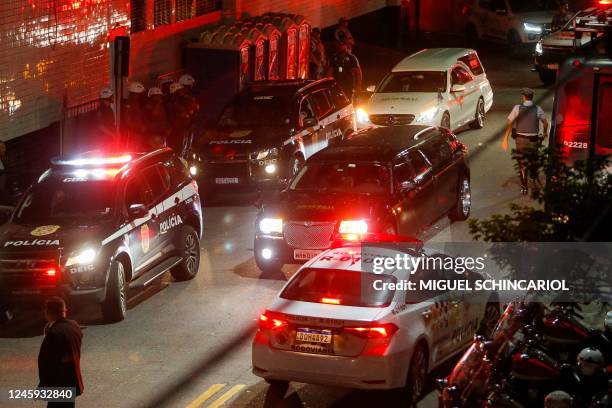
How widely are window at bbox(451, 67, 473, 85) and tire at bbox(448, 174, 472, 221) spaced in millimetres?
6184

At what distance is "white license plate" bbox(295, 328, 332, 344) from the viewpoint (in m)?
11.2

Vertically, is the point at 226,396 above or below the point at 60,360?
below

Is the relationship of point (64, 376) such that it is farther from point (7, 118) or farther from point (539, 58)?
point (539, 58)

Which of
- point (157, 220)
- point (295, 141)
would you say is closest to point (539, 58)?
point (295, 141)

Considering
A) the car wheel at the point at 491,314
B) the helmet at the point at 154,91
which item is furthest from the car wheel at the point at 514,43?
the car wheel at the point at 491,314

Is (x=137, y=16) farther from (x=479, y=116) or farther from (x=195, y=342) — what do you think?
(x=195, y=342)

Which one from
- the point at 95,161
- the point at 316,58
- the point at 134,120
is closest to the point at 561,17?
the point at 316,58

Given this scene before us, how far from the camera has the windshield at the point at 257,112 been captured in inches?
867

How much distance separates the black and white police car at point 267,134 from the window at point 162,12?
467 cm

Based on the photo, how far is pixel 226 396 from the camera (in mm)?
12125

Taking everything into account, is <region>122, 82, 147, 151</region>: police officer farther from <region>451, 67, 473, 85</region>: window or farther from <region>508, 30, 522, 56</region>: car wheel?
<region>508, 30, 522, 56</region>: car wheel

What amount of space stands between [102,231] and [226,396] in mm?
3536

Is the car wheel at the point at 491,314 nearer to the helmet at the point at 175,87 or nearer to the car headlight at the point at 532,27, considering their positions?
the helmet at the point at 175,87

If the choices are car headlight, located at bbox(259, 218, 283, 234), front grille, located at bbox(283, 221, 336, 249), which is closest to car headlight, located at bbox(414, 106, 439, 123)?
car headlight, located at bbox(259, 218, 283, 234)
